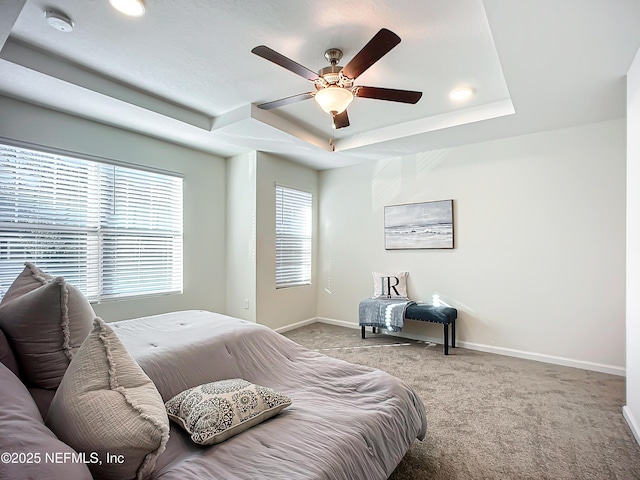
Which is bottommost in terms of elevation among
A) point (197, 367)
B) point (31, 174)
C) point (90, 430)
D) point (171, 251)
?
point (197, 367)

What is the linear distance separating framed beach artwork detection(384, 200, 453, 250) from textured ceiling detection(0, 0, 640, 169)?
996 mm

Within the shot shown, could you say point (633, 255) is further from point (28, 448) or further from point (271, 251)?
point (271, 251)

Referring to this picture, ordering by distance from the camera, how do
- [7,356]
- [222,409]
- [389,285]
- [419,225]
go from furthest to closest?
1. [389,285]
2. [419,225]
3. [222,409]
4. [7,356]

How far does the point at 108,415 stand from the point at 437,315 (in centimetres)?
346

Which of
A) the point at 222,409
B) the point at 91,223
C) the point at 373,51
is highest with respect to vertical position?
the point at 373,51

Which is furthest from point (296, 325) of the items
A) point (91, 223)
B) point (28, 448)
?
point (28, 448)

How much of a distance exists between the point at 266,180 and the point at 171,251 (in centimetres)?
157

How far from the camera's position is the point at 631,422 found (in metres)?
2.20

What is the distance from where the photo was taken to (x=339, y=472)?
3.85ft

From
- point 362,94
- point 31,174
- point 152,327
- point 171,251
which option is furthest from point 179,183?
point 362,94

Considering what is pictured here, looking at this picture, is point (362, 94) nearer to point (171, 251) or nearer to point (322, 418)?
point (322, 418)

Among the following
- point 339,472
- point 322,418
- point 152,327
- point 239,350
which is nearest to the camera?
point 339,472

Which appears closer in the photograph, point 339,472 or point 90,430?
point 90,430

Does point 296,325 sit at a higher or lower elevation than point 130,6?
lower
